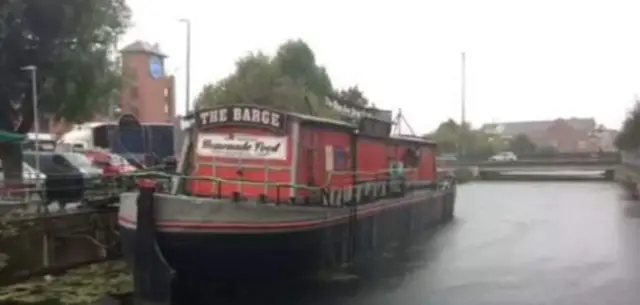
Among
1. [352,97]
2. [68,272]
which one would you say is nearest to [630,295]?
[68,272]

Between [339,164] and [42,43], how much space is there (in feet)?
39.8

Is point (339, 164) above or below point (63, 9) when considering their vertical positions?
below

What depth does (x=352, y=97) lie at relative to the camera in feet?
218

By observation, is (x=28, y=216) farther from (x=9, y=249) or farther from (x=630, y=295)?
(x=630, y=295)

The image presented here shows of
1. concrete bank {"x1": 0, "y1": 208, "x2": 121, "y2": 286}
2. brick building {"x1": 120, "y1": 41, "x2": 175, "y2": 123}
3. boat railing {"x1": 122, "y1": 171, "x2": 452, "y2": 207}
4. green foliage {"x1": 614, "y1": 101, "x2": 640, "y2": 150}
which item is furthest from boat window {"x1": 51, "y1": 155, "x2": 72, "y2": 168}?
brick building {"x1": 120, "y1": 41, "x2": 175, "y2": 123}

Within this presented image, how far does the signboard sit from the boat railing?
2.61ft

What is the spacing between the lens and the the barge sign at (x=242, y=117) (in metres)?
16.7

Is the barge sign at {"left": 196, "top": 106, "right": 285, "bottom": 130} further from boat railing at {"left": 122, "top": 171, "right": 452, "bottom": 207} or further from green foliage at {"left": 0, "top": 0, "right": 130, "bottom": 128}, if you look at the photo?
green foliage at {"left": 0, "top": 0, "right": 130, "bottom": 128}

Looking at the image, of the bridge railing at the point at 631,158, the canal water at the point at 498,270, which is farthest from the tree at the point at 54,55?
the bridge railing at the point at 631,158

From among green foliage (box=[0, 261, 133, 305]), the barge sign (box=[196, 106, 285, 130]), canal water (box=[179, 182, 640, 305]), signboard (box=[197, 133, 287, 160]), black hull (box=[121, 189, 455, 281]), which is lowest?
canal water (box=[179, 182, 640, 305])

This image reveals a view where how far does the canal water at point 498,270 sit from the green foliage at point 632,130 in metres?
24.2

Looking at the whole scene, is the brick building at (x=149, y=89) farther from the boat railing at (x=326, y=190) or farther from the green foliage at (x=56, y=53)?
the boat railing at (x=326, y=190)

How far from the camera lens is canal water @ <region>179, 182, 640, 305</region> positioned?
56.1ft

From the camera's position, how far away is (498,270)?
21766 mm
